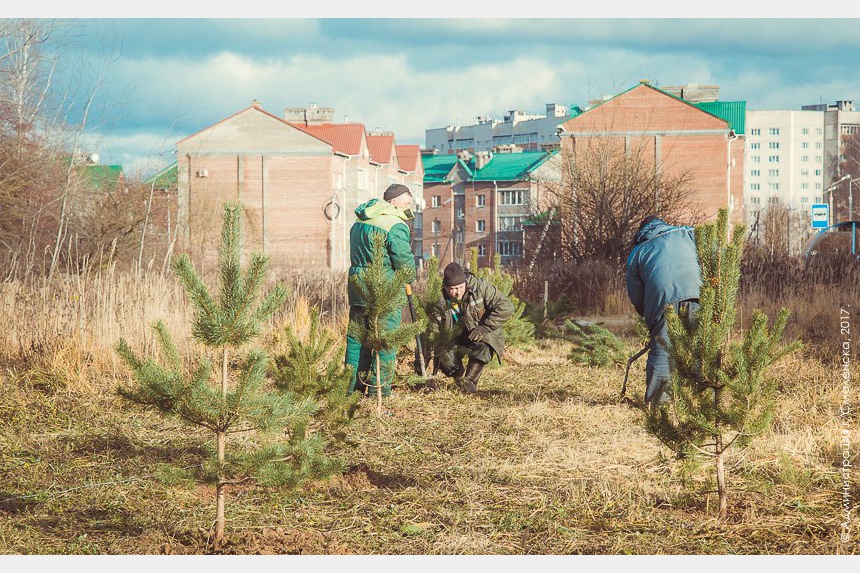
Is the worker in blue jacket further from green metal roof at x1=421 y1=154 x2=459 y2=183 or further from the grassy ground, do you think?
green metal roof at x1=421 y1=154 x2=459 y2=183

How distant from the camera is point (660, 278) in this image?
612 cm

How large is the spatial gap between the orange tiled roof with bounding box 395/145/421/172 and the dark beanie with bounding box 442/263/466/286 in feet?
173

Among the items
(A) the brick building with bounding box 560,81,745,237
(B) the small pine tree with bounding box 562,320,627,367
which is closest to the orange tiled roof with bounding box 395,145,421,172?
(A) the brick building with bounding box 560,81,745,237

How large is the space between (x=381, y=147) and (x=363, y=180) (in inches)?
237

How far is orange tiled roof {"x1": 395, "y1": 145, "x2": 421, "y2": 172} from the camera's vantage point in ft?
195

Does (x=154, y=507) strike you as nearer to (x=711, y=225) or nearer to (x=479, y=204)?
(x=711, y=225)

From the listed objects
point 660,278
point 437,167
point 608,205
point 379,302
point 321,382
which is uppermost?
point 437,167

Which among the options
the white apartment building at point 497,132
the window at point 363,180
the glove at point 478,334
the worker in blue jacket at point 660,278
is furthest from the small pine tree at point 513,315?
the white apartment building at point 497,132

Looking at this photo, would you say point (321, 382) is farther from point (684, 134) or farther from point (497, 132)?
point (497, 132)

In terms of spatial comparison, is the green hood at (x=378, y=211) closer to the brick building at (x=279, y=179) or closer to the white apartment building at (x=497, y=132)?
the brick building at (x=279, y=179)

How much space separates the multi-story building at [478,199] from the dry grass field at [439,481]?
5285 centimetres

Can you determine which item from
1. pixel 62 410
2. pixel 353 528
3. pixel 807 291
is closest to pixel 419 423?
pixel 353 528

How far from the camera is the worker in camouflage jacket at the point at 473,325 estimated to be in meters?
7.58

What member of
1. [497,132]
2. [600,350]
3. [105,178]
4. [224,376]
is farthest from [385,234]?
[497,132]
